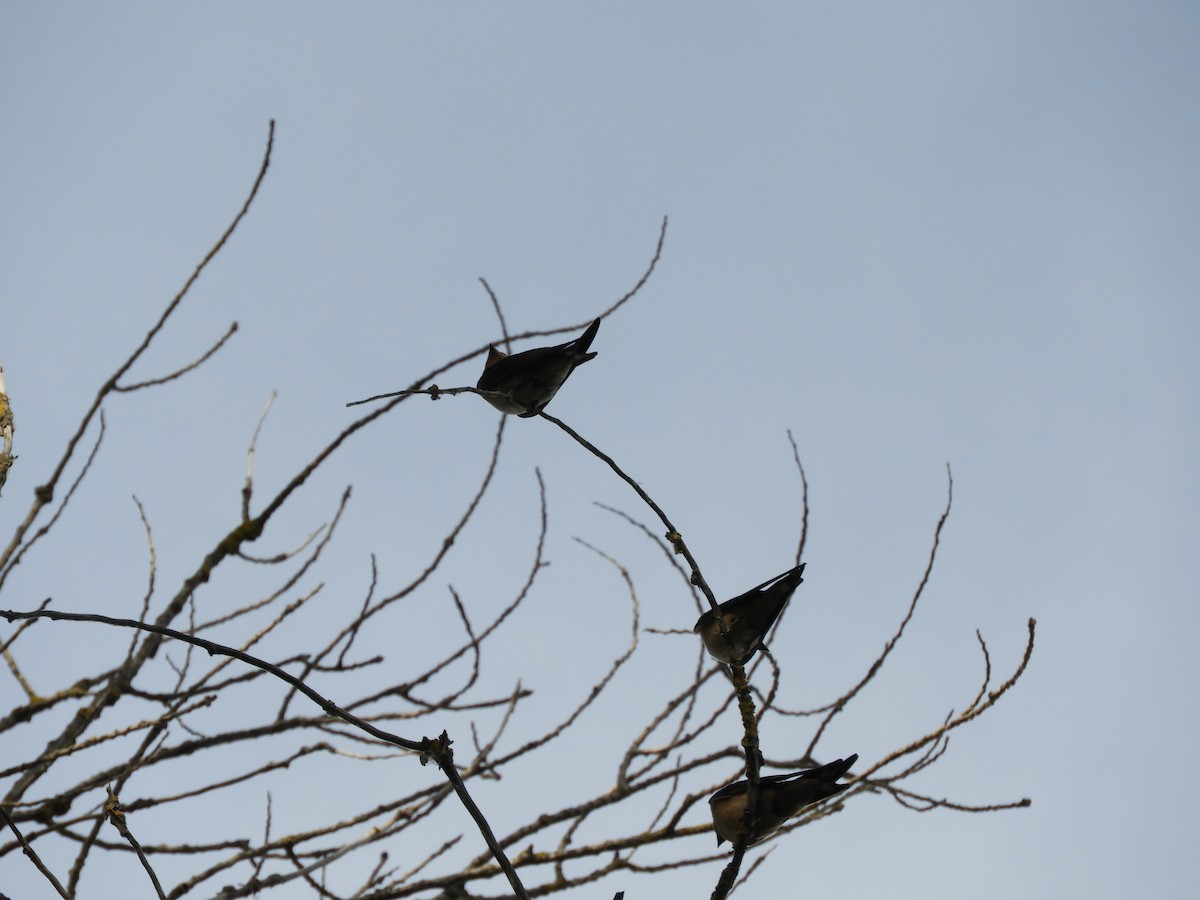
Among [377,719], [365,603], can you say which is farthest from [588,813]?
[365,603]

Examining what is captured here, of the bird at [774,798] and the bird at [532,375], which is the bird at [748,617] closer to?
the bird at [774,798]

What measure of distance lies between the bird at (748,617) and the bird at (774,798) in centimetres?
22

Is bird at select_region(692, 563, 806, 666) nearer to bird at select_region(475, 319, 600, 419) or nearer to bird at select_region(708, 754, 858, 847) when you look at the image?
bird at select_region(708, 754, 858, 847)

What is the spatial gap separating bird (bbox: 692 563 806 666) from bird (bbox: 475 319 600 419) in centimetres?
58

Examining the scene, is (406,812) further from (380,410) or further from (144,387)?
(144,387)

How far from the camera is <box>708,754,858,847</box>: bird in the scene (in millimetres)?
1469

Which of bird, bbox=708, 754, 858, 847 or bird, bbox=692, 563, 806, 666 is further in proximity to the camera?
bird, bbox=692, 563, 806, 666

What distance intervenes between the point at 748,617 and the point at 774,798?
1.00ft

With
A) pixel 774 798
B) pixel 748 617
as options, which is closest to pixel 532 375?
pixel 748 617

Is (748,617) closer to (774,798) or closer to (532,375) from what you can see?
(774,798)

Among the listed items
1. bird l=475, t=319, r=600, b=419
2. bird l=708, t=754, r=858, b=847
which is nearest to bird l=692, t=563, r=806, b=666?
bird l=708, t=754, r=858, b=847

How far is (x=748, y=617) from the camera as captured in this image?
1636 millimetres

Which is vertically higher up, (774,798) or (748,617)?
(748,617)

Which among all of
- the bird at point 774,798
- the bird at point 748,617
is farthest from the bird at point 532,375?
the bird at point 774,798
